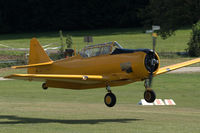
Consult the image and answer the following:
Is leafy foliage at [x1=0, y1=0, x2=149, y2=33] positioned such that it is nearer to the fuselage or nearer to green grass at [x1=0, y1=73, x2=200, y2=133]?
green grass at [x1=0, y1=73, x2=200, y2=133]

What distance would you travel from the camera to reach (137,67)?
60.6 feet

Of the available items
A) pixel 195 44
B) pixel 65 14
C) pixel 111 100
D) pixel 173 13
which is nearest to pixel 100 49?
pixel 111 100

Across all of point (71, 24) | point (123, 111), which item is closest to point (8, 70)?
point (123, 111)

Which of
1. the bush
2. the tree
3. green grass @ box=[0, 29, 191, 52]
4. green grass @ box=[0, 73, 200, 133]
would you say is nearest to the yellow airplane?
green grass @ box=[0, 73, 200, 133]

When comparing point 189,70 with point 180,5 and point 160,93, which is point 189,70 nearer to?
point 160,93

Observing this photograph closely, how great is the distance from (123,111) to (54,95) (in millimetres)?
8341

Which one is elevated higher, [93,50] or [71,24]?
[71,24]

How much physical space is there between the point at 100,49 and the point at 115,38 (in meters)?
63.8

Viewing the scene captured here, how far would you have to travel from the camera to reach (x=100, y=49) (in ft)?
65.0

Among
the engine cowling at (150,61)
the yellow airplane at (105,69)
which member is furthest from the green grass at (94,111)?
the engine cowling at (150,61)

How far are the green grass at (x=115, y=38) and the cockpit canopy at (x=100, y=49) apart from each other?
4784cm

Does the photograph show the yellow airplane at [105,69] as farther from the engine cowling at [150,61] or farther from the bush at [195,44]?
the bush at [195,44]

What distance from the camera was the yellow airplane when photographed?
60.7 feet

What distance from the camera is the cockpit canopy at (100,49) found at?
1952 cm
